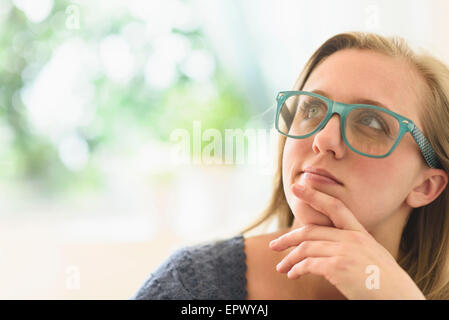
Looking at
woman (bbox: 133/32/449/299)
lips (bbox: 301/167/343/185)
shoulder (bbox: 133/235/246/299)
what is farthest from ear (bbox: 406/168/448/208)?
shoulder (bbox: 133/235/246/299)

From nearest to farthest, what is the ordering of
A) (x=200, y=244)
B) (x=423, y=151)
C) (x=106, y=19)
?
(x=423, y=151)
(x=200, y=244)
(x=106, y=19)

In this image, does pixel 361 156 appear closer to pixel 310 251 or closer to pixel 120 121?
pixel 310 251

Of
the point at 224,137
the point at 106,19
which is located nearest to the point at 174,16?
the point at 106,19

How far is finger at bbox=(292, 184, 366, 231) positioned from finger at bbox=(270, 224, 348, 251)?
2 centimetres

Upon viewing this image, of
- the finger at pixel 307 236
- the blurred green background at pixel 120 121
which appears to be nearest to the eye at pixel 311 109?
the finger at pixel 307 236

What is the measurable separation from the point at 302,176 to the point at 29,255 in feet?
7.10

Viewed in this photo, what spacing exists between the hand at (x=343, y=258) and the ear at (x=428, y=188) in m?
0.22

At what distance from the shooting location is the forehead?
959 millimetres

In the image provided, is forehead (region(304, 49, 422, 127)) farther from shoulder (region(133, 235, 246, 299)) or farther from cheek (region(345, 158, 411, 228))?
shoulder (region(133, 235, 246, 299))

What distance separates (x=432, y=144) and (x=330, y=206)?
0.30 metres

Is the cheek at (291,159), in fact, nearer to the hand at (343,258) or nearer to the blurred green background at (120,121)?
the hand at (343,258)

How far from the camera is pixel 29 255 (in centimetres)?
266

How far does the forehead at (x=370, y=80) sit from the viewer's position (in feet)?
3.15

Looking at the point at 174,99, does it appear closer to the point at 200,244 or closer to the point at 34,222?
the point at 34,222
